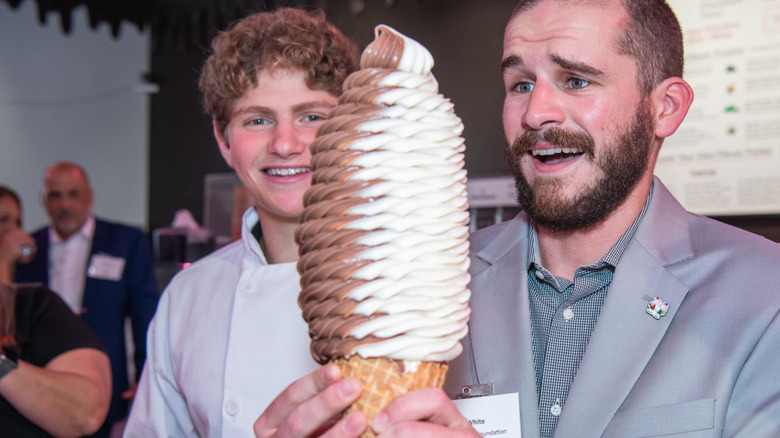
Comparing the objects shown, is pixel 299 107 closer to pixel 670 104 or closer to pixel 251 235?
pixel 251 235

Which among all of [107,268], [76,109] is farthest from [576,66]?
[76,109]

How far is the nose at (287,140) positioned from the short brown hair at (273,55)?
0.10 metres

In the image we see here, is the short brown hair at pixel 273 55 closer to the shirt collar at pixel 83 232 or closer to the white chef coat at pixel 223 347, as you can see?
the white chef coat at pixel 223 347

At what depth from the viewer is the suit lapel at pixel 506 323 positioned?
1464 millimetres

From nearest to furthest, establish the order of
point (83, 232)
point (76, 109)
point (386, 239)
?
point (386, 239) → point (83, 232) → point (76, 109)

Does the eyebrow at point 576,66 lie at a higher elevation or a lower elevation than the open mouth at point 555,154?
higher

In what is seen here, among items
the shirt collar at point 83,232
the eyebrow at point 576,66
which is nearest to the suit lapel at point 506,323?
the eyebrow at point 576,66

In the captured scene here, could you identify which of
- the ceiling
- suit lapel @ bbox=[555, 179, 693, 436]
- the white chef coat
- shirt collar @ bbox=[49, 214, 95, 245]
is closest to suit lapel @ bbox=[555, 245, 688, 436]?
suit lapel @ bbox=[555, 179, 693, 436]

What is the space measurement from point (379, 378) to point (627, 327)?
0.69 metres

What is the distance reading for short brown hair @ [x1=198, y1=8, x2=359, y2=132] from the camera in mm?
1615

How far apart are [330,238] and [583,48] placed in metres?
0.76

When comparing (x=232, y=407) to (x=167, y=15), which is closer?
(x=232, y=407)

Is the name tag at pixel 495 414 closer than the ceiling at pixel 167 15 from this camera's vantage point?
Yes

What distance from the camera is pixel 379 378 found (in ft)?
2.95
